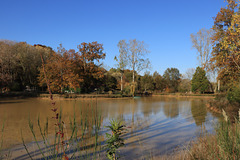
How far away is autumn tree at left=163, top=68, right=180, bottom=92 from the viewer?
37556 mm

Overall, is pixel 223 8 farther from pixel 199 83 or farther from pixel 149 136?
pixel 199 83

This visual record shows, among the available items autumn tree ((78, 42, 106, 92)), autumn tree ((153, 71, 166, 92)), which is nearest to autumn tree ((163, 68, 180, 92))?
autumn tree ((153, 71, 166, 92))

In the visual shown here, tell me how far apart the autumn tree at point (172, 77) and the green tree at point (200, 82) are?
207 inches

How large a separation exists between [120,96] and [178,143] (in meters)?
17.3

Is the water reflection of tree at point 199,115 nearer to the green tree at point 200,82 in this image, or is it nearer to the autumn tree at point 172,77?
the green tree at point 200,82

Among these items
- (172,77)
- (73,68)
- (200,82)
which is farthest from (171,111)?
(172,77)

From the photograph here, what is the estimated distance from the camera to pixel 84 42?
24.5m

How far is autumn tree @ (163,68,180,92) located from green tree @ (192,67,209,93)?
525 centimetres

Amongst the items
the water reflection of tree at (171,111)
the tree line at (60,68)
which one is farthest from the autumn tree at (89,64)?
the water reflection of tree at (171,111)

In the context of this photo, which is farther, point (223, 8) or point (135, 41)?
point (135, 41)

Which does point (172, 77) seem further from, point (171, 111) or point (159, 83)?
point (171, 111)

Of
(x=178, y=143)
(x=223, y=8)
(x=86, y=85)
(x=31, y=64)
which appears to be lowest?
(x=178, y=143)

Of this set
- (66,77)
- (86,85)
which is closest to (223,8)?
(66,77)

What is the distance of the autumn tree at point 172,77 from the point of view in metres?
37.6
